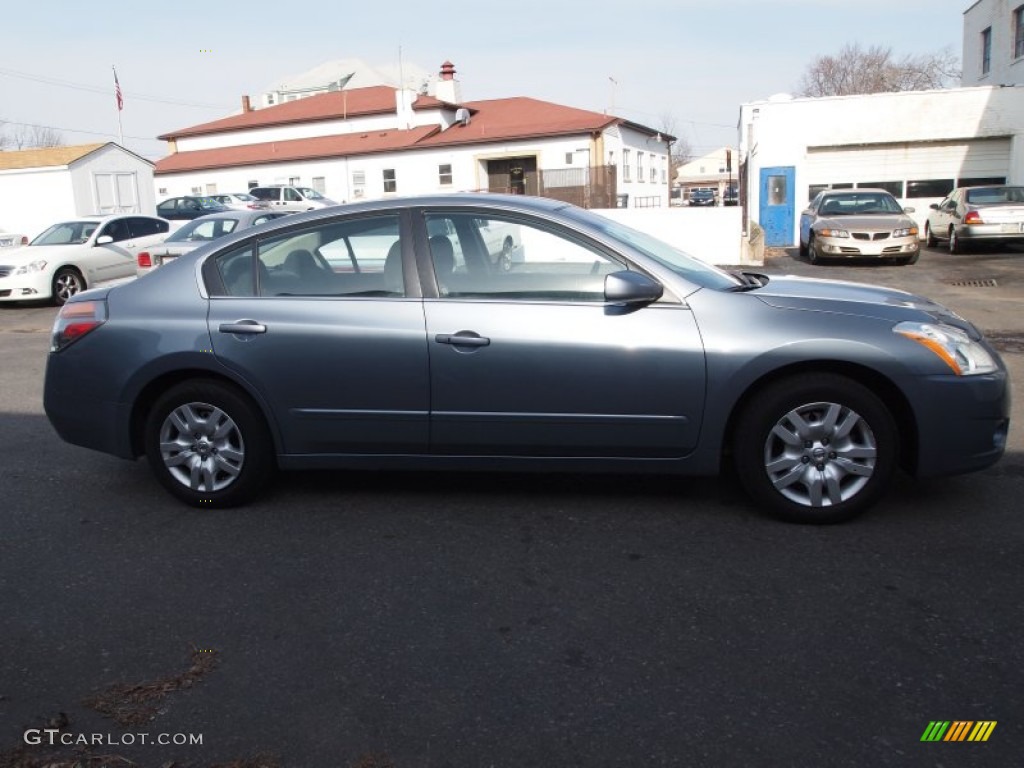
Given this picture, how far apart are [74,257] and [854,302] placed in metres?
14.3

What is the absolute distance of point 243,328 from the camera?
4531 millimetres

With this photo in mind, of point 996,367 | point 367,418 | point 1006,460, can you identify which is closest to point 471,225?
point 367,418

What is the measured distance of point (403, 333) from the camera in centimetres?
Answer: 439

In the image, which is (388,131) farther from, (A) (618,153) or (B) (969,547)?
(B) (969,547)

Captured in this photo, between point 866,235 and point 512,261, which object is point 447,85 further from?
point 512,261

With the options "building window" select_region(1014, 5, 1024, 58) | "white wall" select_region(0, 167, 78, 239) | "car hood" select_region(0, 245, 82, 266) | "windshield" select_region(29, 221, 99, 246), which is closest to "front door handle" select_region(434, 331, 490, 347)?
"car hood" select_region(0, 245, 82, 266)

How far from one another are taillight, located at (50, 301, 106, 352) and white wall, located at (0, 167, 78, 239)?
87.3 ft

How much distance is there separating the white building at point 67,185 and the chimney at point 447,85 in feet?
61.9

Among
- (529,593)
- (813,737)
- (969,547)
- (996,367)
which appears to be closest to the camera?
(813,737)

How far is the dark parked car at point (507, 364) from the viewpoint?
4172 millimetres

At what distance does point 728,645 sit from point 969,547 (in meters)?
1.48

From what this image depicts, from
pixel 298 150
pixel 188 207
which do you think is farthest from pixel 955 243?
pixel 298 150

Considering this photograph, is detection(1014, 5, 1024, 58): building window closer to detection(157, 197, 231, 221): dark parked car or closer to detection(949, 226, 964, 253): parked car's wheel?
detection(949, 226, 964, 253): parked car's wheel

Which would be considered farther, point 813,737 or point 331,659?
point 331,659
